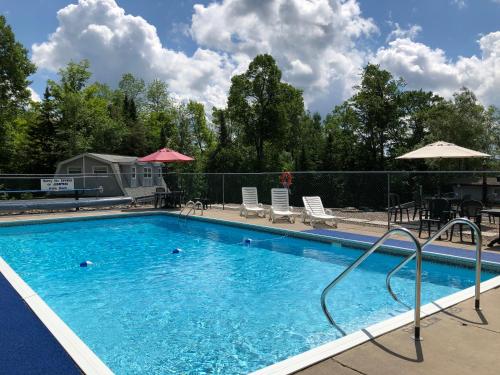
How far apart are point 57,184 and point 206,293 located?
41.7 ft

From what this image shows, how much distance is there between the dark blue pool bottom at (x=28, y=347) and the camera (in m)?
3.07

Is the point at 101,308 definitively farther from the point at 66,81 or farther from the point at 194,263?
the point at 66,81

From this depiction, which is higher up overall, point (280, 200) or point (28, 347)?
point (280, 200)

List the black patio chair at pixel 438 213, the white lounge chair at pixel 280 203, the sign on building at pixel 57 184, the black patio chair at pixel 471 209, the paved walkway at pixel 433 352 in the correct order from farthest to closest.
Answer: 1. the sign on building at pixel 57 184
2. the white lounge chair at pixel 280 203
3. the black patio chair at pixel 438 213
4. the black patio chair at pixel 471 209
5. the paved walkway at pixel 433 352

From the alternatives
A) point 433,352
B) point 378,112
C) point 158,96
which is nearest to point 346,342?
point 433,352

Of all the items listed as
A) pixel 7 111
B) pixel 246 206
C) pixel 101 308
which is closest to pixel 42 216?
pixel 246 206

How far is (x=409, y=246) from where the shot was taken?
27.1 feet

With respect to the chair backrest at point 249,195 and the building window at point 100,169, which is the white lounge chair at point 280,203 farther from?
the building window at point 100,169

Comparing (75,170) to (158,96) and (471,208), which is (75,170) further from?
(158,96)

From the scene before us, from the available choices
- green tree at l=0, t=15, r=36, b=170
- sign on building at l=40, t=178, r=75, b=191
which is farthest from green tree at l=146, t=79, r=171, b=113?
sign on building at l=40, t=178, r=75, b=191

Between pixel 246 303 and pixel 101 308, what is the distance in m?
2.10

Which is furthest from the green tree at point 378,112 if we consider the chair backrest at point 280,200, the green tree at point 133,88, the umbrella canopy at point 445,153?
the green tree at point 133,88

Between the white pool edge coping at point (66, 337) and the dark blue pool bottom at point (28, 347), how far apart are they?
0.13 feet

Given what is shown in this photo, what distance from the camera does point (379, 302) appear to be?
19.1ft
